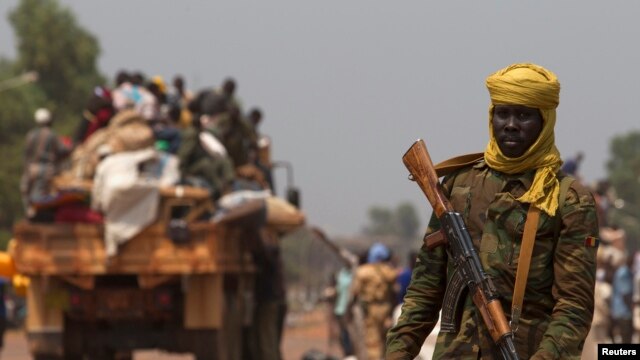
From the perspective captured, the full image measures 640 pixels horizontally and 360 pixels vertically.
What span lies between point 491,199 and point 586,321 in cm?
46

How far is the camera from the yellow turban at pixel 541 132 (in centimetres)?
537

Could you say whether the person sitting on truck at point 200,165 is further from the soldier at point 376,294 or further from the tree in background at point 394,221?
the tree in background at point 394,221

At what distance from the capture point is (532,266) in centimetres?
538

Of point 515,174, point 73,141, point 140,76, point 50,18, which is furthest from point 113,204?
point 50,18

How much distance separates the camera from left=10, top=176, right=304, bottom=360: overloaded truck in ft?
50.6

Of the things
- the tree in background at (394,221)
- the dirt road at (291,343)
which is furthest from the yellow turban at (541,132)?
the tree in background at (394,221)

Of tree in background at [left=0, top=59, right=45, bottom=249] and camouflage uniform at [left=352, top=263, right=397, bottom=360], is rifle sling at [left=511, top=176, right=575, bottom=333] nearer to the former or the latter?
camouflage uniform at [left=352, top=263, right=397, bottom=360]

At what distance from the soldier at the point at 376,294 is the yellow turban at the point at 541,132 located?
12.8m

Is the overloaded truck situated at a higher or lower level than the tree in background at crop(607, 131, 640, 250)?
lower

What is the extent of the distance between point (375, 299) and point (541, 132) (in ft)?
43.0

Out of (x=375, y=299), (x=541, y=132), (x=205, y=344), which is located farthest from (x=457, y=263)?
(x=375, y=299)

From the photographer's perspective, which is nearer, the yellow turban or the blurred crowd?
the yellow turban

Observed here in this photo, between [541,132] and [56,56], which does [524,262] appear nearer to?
[541,132]

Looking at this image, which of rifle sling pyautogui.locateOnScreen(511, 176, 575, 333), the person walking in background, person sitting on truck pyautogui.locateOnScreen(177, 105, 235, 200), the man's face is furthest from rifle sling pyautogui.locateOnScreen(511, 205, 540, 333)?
the person walking in background
